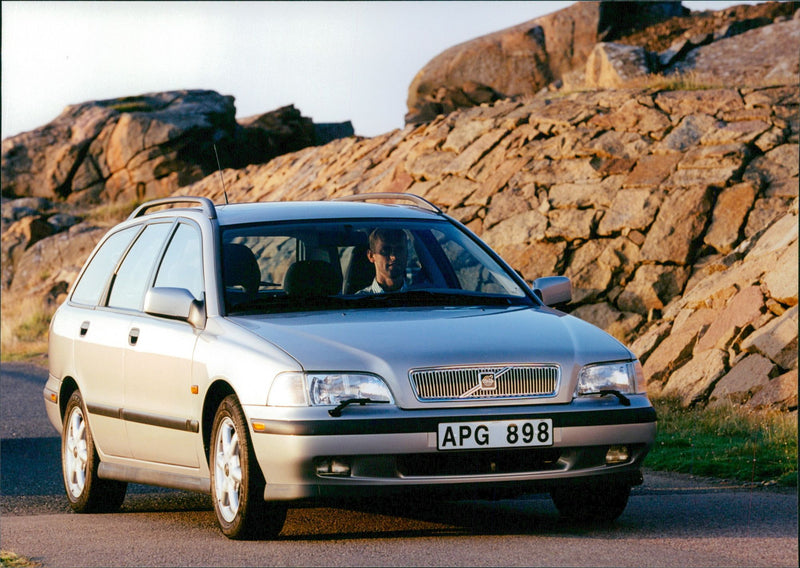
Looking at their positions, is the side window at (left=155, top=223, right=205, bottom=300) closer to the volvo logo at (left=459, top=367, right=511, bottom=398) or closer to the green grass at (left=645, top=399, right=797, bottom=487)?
the volvo logo at (left=459, top=367, right=511, bottom=398)

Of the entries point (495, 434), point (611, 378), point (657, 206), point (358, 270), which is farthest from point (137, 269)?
point (657, 206)

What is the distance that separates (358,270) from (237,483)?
1.81 meters

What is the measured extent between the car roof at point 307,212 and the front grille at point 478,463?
2.02 m

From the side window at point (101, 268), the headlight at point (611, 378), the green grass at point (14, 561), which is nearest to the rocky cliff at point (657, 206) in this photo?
the headlight at point (611, 378)

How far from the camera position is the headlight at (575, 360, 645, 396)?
21.7ft

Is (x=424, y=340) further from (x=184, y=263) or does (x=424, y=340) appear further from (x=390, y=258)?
(x=184, y=263)

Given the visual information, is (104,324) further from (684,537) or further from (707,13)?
(707,13)

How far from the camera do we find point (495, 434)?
635 cm

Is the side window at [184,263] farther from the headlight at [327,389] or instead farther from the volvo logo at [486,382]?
the volvo logo at [486,382]

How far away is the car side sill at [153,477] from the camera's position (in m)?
7.08

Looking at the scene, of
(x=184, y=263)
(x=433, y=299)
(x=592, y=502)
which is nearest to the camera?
(x=592, y=502)

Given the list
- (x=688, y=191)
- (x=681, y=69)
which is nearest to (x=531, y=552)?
(x=688, y=191)

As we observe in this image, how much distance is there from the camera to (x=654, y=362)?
1438 cm

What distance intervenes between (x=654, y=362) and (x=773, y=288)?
1.41 meters
